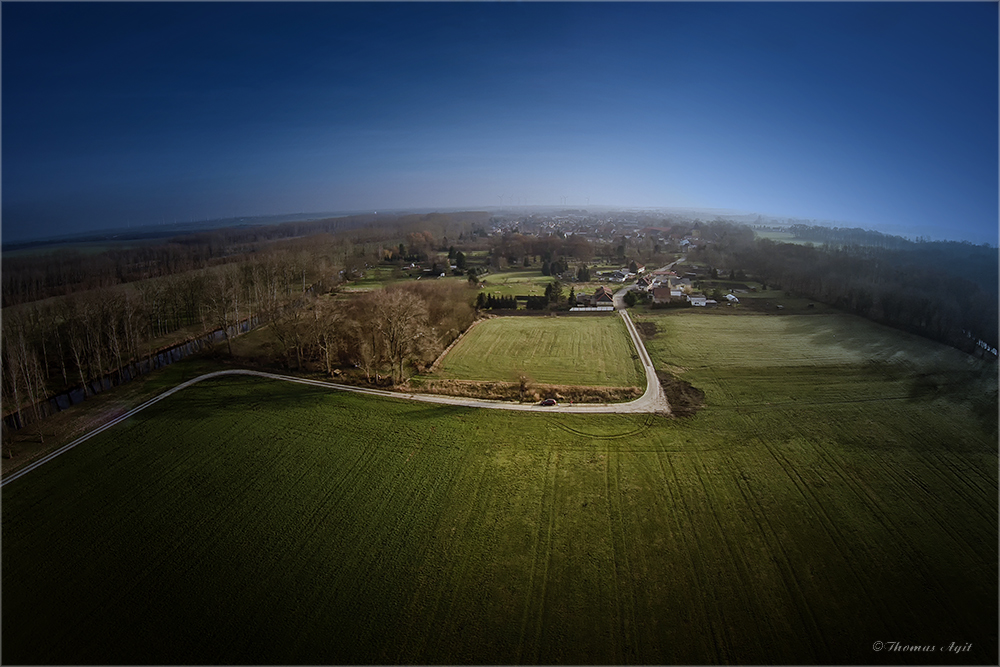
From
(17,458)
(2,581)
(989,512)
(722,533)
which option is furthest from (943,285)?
(17,458)

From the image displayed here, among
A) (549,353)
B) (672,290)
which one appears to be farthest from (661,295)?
(549,353)

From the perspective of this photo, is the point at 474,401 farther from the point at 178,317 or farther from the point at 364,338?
the point at 178,317

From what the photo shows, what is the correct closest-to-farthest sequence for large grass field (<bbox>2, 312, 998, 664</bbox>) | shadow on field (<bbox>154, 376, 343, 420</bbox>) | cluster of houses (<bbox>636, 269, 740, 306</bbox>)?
large grass field (<bbox>2, 312, 998, 664</bbox>) < shadow on field (<bbox>154, 376, 343, 420</bbox>) < cluster of houses (<bbox>636, 269, 740, 306</bbox>)

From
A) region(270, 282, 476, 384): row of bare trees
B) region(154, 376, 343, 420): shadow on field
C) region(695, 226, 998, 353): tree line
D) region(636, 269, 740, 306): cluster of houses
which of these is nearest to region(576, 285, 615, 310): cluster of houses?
region(636, 269, 740, 306): cluster of houses

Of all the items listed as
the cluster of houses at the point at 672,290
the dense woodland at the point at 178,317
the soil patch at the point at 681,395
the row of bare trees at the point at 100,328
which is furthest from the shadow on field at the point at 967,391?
the row of bare trees at the point at 100,328

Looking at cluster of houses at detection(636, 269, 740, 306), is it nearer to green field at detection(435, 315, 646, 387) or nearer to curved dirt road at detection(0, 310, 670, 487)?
green field at detection(435, 315, 646, 387)

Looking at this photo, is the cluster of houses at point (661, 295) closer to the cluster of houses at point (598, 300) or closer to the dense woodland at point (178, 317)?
the cluster of houses at point (598, 300)
